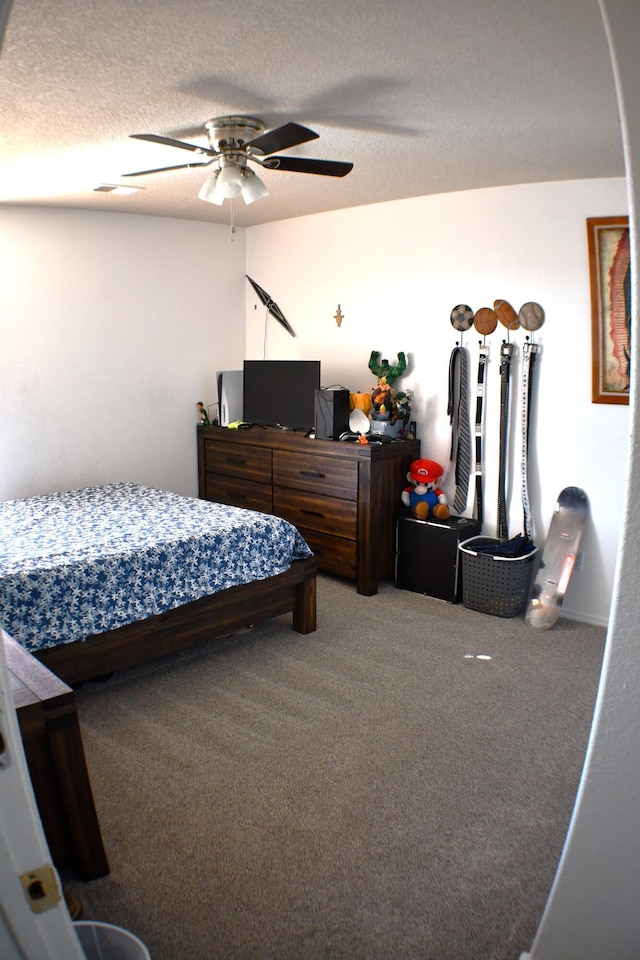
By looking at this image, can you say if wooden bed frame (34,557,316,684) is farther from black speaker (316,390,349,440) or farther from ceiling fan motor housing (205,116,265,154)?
ceiling fan motor housing (205,116,265,154)

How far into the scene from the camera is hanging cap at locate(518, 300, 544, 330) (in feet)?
13.0

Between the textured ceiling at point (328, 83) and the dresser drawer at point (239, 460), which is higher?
the textured ceiling at point (328, 83)

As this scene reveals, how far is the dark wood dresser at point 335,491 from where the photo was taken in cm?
427

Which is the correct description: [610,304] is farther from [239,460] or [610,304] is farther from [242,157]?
[239,460]

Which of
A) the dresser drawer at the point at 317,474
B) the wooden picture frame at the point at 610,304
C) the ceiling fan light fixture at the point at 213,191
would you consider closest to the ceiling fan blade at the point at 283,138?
the ceiling fan light fixture at the point at 213,191

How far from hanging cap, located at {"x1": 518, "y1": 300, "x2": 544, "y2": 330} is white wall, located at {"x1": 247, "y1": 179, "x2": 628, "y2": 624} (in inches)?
1.4

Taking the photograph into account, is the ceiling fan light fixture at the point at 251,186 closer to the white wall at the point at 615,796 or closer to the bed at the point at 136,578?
the bed at the point at 136,578

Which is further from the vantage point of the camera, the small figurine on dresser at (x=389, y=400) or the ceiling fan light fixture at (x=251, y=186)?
the small figurine on dresser at (x=389, y=400)

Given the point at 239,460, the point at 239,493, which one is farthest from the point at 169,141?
the point at 239,493

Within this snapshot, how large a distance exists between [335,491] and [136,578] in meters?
1.68

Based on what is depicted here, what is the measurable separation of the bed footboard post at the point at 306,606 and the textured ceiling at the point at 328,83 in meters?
2.13

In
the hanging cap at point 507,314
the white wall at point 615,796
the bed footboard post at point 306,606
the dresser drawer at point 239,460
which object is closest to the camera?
the white wall at point 615,796

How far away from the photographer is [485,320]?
13.7 feet

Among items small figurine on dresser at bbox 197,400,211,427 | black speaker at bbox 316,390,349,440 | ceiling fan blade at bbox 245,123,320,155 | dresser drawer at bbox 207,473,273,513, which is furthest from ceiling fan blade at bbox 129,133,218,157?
small figurine on dresser at bbox 197,400,211,427
